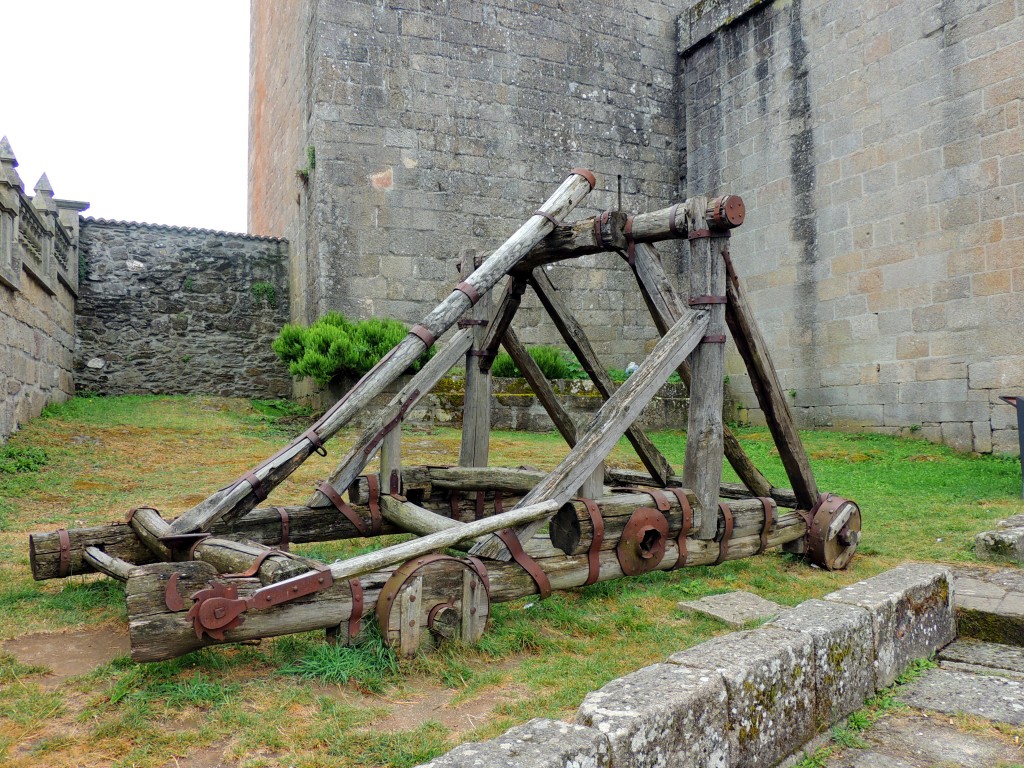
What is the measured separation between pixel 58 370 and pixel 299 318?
12.1 ft

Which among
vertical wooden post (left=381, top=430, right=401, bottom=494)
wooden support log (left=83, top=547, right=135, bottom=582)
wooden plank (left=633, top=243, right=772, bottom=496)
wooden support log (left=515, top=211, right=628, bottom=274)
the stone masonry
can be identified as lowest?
wooden support log (left=83, top=547, right=135, bottom=582)

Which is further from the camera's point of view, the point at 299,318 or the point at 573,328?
the point at 299,318

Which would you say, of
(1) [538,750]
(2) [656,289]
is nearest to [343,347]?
(2) [656,289]

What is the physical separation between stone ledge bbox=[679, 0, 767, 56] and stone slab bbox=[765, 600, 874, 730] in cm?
1186

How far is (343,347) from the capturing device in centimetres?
1021

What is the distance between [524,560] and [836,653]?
4.34 feet

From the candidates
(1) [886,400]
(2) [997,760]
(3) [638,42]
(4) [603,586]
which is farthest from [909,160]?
(2) [997,760]

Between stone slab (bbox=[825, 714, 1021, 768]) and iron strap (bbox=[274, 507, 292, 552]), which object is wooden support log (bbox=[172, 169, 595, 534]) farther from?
stone slab (bbox=[825, 714, 1021, 768])

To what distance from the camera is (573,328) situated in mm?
5031

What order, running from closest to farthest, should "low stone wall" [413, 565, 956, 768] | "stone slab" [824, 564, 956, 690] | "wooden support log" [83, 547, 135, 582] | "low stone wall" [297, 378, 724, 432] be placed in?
1. "low stone wall" [413, 565, 956, 768]
2. "stone slab" [824, 564, 956, 690]
3. "wooden support log" [83, 547, 135, 582]
4. "low stone wall" [297, 378, 724, 432]

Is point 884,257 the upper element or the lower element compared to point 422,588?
upper

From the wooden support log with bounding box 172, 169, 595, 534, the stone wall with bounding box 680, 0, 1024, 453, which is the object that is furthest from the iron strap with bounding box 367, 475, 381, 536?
the stone wall with bounding box 680, 0, 1024, 453

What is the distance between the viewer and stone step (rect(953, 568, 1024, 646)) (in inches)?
130

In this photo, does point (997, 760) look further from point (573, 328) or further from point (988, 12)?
point (988, 12)
